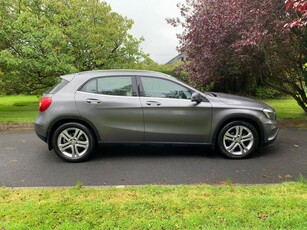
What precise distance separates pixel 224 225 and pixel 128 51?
43.5 ft

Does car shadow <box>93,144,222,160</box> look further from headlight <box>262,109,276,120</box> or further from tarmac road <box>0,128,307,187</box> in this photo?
headlight <box>262,109,276,120</box>

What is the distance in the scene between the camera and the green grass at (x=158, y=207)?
10.0 feet

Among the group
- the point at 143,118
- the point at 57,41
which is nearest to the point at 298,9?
the point at 143,118

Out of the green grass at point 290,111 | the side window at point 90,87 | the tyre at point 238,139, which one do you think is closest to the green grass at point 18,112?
the side window at point 90,87

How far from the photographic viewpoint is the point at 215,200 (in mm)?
3500

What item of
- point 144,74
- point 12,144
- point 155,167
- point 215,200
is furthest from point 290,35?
point 12,144

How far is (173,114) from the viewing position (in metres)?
5.35

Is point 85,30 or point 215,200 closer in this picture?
point 215,200

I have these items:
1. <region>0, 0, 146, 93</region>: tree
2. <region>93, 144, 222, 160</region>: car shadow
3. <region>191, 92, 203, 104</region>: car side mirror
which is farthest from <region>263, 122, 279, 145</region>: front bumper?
<region>0, 0, 146, 93</region>: tree

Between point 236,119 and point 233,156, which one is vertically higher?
point 236,119

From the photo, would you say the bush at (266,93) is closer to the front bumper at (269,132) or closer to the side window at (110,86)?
the front bumper at (269,132)

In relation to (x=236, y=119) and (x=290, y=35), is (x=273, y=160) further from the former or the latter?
(x=290, y=35)

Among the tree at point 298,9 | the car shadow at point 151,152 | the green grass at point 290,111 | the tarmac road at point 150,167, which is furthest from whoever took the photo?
the green grass at point 290,111

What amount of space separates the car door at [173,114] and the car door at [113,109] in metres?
0.17
